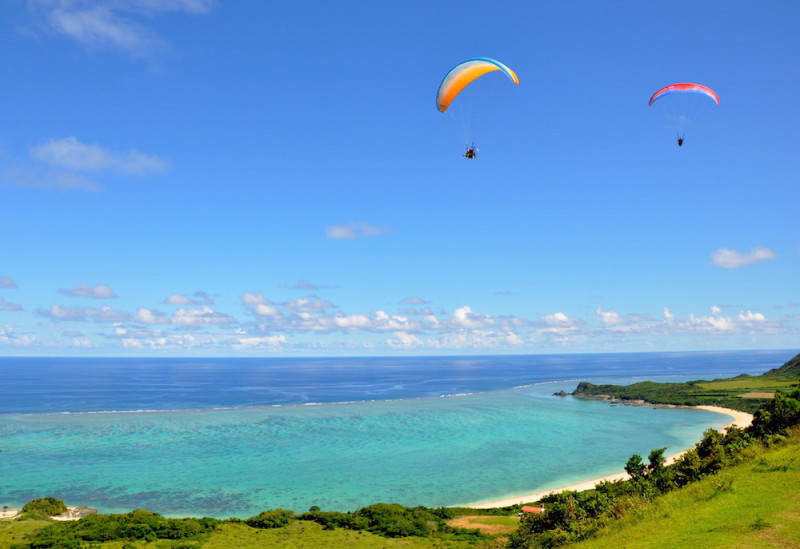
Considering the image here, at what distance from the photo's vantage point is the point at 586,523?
20.9 metres

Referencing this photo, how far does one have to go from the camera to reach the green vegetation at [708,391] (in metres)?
102

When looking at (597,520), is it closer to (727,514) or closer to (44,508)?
(727,514)

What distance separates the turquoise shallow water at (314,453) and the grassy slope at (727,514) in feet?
97.9

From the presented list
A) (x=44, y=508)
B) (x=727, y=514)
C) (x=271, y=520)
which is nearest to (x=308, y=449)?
(x=271, y=520)

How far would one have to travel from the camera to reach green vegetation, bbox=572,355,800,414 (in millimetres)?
102250

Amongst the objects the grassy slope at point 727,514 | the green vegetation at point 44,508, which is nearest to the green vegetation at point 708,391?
the grassy slope at point 727,514

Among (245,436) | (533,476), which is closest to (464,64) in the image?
(533,476)

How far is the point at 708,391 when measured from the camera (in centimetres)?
11719

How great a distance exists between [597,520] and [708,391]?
12194 centimetres

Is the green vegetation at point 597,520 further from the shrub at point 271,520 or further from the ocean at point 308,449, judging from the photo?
the ocean at point 308,449

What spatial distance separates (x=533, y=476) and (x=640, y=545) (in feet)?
137

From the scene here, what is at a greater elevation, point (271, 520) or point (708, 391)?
point (271, 520)

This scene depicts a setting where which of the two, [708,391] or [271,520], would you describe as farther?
[708,391]

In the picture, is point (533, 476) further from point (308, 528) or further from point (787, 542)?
point (787, 542)
